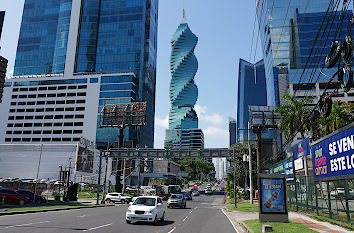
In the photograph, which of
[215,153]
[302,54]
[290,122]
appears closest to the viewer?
[290,122]

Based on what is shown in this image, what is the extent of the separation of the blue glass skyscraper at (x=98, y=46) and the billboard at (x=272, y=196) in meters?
99.1

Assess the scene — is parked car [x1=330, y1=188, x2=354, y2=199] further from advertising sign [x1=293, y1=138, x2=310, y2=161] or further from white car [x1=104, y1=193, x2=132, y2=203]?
white car [x1=104, y1=193, x2=132, y2=203]

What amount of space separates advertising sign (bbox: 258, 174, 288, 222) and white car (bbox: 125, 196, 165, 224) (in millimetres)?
6475

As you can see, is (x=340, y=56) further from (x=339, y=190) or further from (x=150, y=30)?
(x=150, y=30)

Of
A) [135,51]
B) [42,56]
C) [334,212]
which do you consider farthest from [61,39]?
[334,212]

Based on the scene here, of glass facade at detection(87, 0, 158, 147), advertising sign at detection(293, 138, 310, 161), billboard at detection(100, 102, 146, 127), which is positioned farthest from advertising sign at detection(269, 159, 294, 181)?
glass facade at detection(87, 0, 158, 147)

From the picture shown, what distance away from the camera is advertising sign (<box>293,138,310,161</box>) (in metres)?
28.0

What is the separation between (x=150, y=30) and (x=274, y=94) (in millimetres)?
62552

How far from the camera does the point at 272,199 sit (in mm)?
18391

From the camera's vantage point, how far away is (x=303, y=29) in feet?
379

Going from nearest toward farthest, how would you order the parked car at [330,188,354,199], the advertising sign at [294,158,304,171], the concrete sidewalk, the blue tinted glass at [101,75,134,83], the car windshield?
the concrete sidewalk < the parked car at [330,188,354,199] < the car windshield < the advertising sign at [294,158,304,171] < the blue tinted glass at [101,75,134,83]

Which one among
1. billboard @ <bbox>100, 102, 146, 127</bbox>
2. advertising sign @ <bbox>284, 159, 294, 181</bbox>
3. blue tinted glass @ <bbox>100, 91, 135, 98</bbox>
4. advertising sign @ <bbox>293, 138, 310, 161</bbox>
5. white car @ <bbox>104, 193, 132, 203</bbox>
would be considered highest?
blue tinted glass @ <bbox>100, 91, 135, 98</bbox>

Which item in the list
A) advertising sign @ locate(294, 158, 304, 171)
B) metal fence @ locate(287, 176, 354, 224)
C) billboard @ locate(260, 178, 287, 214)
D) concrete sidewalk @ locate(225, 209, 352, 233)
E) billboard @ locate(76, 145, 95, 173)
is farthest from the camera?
billboard @ locate(76, 145, 95, 173)

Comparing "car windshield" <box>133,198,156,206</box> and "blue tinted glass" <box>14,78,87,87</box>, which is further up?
"blue tinted glass" <box>14,78,87,87</box>
